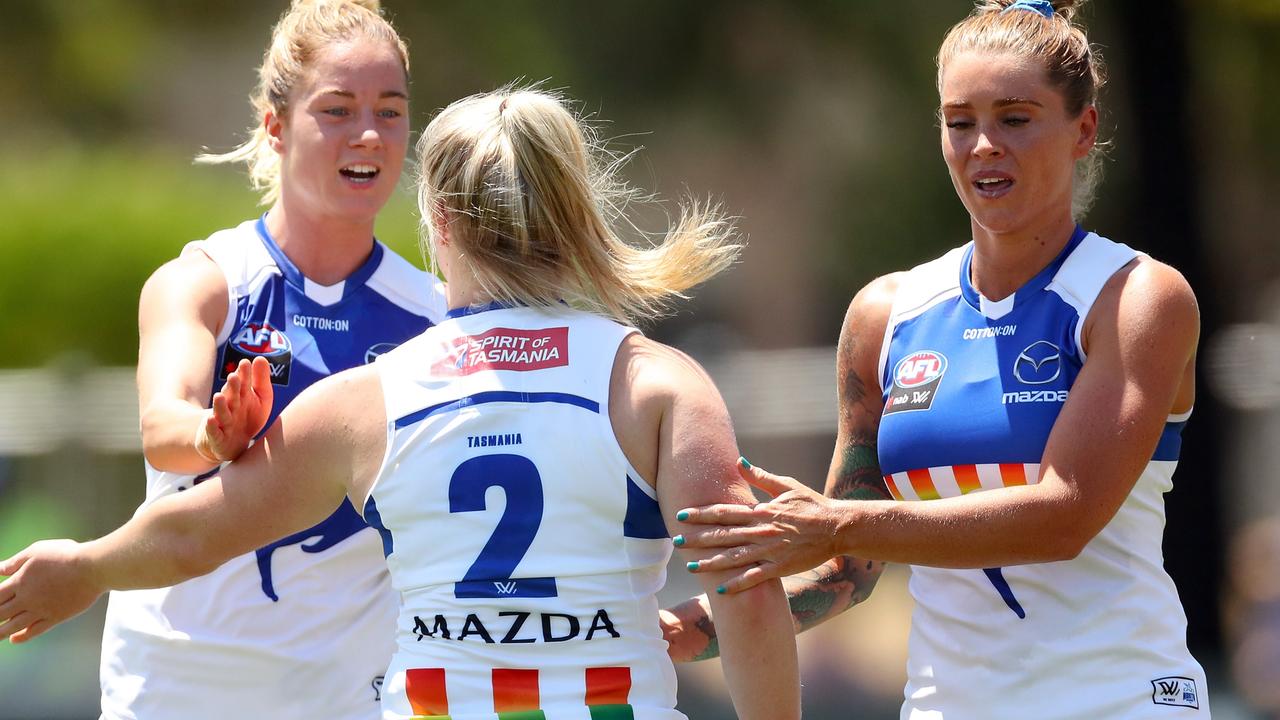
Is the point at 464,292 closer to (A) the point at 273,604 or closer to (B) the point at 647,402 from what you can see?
(B) the point at 647,402

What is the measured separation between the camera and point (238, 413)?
9.13 ft

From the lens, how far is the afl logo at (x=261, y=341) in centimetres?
352

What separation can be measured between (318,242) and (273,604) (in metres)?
0.90

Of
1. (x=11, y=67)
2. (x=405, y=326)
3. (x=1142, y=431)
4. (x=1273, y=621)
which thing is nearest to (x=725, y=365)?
(x=1273, y=621)

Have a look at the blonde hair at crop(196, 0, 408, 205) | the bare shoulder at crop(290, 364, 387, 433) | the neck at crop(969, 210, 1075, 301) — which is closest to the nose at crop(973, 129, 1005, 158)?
the neck at crop(969, 210, 1075, 301)

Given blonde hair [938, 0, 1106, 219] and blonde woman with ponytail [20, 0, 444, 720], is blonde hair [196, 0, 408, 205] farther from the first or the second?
blonde hair [938, 0, 1106, 219]

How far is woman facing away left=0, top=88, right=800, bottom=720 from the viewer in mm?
2467

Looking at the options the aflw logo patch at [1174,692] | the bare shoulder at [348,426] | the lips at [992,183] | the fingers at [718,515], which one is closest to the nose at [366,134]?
the bare shoulder at [348,426]

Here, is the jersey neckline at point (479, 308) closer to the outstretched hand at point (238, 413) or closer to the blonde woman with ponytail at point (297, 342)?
the outstretched hand at point (238, 413)

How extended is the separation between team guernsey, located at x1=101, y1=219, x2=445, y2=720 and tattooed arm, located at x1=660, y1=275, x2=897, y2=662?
897 millimetres

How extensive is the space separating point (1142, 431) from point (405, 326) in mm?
1820

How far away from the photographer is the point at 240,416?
279 centimetres

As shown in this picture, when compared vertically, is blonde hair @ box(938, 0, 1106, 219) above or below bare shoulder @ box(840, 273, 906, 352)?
above

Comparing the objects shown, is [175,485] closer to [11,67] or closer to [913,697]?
[913,697]
